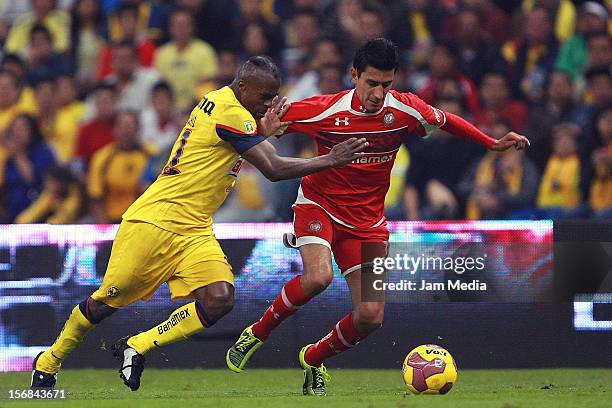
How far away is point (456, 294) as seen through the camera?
1116 cm

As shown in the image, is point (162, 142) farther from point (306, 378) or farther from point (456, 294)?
point (306, 378)

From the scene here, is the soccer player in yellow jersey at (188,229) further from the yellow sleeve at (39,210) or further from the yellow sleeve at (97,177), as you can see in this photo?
the yellow sleeve at (39,210)

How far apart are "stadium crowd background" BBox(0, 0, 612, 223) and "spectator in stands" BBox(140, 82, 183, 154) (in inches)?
0.7

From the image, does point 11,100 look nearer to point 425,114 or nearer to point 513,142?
point 425,114

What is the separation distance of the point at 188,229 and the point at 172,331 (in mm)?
708

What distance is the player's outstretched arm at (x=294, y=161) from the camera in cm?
824

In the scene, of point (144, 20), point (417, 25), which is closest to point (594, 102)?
point (417, 25)

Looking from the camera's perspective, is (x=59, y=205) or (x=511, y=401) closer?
(x=511, y=401)

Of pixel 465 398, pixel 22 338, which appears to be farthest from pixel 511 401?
pixel 22 338

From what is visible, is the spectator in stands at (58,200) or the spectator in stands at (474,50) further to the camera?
the spectator in stands at (474,50)

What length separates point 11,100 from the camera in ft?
51.8

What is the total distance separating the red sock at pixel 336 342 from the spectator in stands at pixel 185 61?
655 centimetres

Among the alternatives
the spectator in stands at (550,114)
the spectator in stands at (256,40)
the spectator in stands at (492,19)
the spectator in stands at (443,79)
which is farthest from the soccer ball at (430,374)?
the spectator in stands at (256,40)

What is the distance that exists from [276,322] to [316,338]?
6.73 ft
